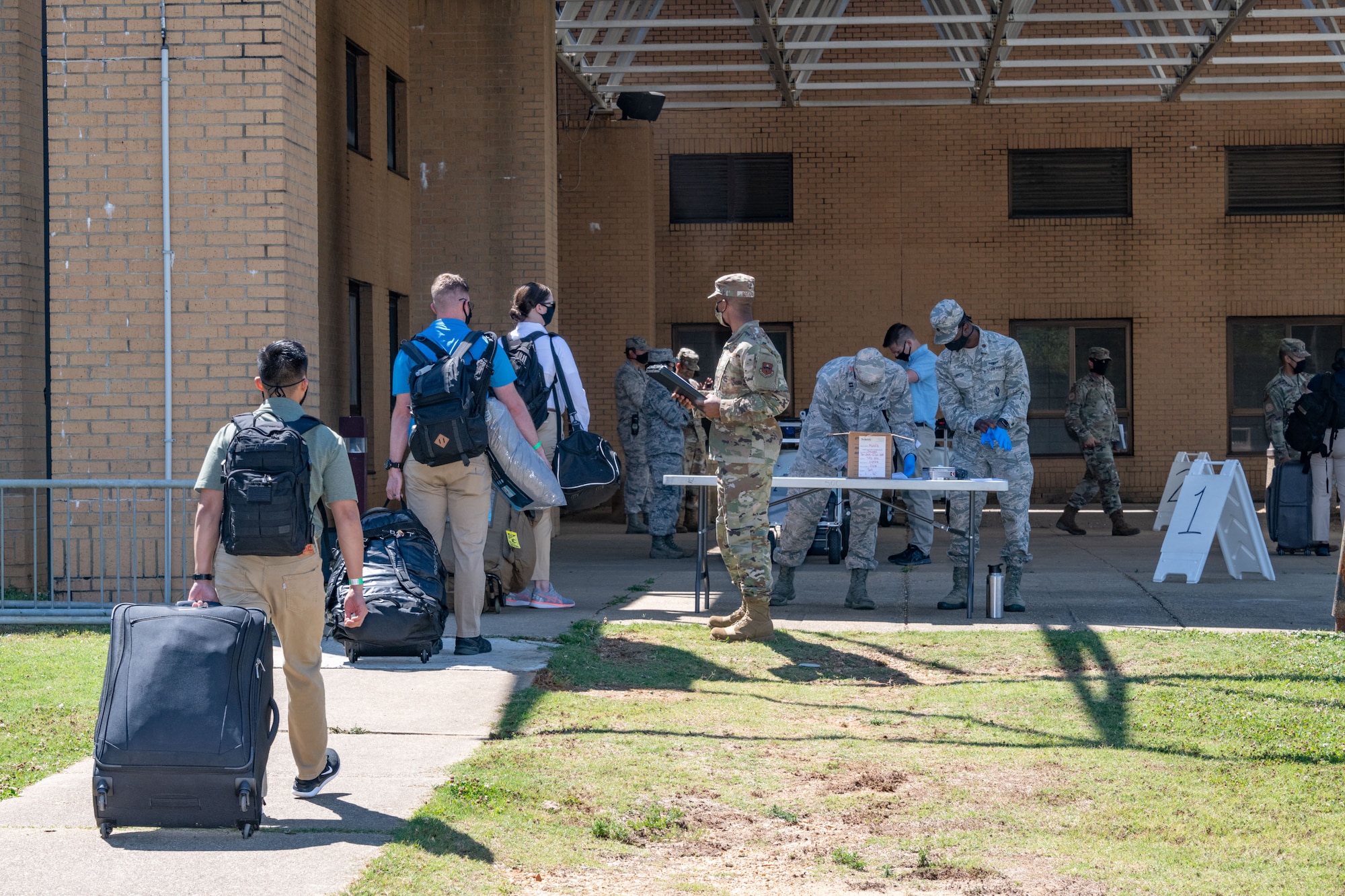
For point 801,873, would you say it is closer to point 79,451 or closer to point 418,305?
point 79,451

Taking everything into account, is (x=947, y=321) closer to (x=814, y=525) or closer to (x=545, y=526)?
(x=814, y=525)

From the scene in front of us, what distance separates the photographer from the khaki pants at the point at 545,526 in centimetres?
957

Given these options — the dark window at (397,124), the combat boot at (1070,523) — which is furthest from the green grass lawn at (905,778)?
the dark window at (397,124)

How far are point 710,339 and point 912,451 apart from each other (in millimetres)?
10514

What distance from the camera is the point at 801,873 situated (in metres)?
4.55

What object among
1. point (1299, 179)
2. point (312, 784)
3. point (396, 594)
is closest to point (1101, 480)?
point (1299, 179)

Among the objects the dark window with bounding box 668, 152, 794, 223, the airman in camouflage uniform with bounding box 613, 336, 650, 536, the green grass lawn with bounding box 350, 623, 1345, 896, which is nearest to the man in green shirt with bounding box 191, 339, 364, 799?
the green grass lawn with bounding box 350, 623, 1345, 896

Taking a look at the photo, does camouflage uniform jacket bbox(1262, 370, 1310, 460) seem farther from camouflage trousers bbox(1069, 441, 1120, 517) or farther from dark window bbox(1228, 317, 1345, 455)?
dark window bbox(1228, 317, 1345, 455)

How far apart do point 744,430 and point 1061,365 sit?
13626 millimetres

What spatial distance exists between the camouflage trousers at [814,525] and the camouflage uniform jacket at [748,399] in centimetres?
159

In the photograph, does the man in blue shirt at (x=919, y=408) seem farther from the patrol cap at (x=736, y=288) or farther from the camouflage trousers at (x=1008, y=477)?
the patrol cap at (x=736, y=288)

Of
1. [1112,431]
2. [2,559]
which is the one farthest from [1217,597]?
[2,559]

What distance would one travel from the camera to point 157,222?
8852mm

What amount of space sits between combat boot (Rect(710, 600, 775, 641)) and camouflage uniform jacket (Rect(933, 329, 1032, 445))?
1997 mm
